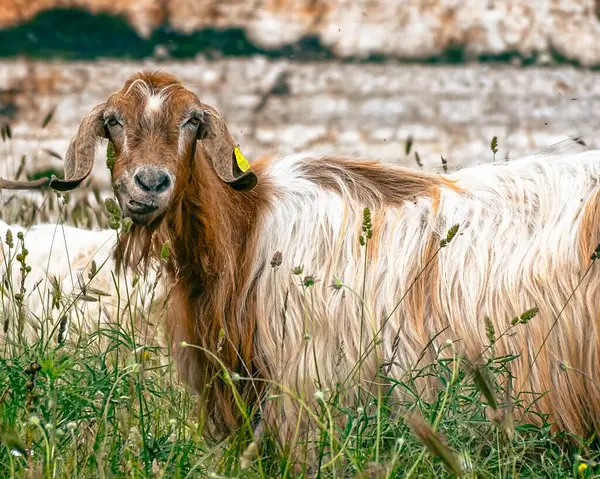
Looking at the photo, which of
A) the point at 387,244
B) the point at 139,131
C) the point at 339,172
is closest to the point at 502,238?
the point at 387,244

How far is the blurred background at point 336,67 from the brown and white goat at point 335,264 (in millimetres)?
5873

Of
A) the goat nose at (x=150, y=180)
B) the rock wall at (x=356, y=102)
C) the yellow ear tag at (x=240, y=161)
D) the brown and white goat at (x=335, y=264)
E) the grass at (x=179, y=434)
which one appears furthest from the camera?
the rock wall at (x=356, y=102)

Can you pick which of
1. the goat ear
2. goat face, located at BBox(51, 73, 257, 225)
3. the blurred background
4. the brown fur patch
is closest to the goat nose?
goat face, located at BBox(51, 73, 257, 225)

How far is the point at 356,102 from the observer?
35.5 ft

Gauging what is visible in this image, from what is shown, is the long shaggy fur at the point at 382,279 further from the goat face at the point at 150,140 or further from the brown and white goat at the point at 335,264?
the goat face at the point at 150,140

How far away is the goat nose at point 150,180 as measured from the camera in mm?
3924

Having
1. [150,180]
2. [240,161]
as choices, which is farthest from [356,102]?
[150,180]

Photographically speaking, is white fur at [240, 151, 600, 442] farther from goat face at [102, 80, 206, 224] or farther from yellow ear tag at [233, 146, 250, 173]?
goat face at [102, 80, 206, 224]

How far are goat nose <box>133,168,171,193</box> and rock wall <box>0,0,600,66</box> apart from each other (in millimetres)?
6968

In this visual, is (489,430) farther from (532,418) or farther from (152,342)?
(152,342)

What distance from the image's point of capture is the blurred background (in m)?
10.6

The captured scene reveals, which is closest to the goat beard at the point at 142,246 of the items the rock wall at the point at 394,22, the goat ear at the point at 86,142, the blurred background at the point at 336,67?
the goat ear at the point at 86,142

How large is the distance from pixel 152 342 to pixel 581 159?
6.46ft

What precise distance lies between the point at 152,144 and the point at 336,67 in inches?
273
